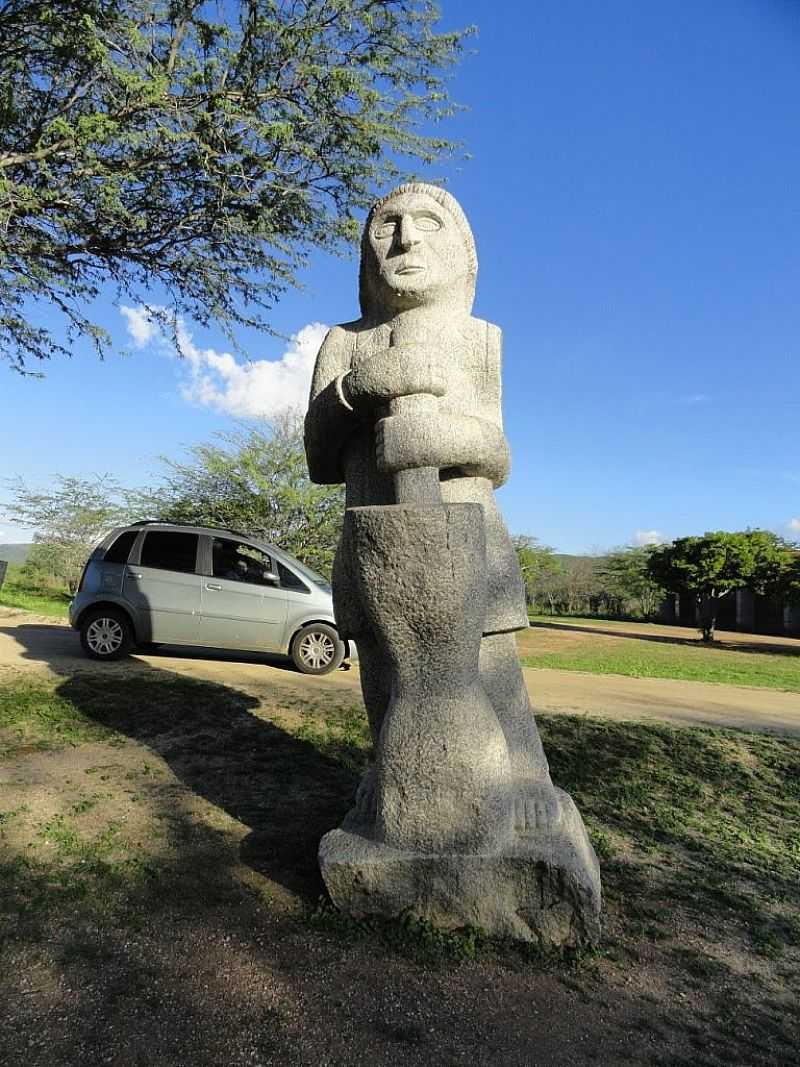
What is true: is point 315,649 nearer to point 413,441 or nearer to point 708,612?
point 413,441

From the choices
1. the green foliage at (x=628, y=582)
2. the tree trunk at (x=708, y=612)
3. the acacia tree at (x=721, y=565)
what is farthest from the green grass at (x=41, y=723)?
the green foliage at (x=628, y=582)

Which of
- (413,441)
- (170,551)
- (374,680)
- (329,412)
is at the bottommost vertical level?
(374,680)

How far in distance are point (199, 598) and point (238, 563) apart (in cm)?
62

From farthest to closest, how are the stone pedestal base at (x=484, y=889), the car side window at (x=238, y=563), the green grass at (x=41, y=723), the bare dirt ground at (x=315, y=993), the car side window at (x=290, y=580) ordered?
1. the car side window at (x=290, y=580)
2. the car side window at (x=238, y=563)
3. the green grass at (x=41, y=723)
4. the stone pedestal base at (x=484, y=889)
5. the bare dirt ground at (x=315, y=993)

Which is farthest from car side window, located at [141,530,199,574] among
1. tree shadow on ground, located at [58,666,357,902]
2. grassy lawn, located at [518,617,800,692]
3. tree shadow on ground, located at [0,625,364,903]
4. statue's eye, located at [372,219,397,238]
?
grassy lawn, located at [518,617,800,692]

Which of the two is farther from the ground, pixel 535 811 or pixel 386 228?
pixel 386 228

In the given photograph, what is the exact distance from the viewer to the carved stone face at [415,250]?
105 inches

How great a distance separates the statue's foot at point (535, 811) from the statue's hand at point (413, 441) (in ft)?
4.08

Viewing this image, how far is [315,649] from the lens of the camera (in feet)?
26.0

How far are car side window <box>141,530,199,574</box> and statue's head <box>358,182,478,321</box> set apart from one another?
5467 millimetres

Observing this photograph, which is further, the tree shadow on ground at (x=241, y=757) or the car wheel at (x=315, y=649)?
the car wheel at (x=315, y=649)

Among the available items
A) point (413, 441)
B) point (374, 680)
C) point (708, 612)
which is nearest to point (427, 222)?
point (413, 441)

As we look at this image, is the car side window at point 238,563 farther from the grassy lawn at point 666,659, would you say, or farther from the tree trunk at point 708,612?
the tree trunk at point 708,612

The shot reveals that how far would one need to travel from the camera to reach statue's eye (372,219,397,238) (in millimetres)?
2762
